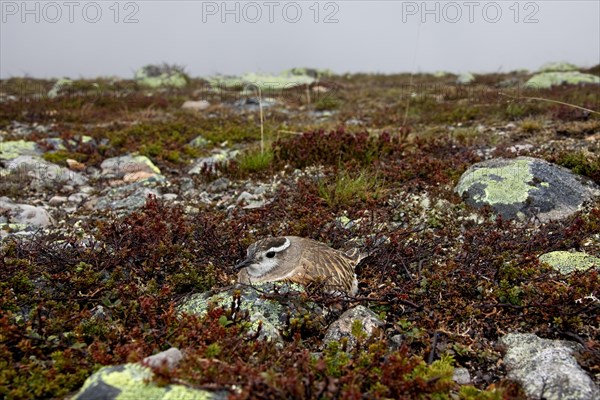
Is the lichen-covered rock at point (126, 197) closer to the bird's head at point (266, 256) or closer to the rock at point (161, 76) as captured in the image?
the bird's head at point (266, 256)

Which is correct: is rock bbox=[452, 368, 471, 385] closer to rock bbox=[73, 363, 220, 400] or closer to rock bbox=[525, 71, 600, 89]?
rock bbox=[73, 363, 220, 400]

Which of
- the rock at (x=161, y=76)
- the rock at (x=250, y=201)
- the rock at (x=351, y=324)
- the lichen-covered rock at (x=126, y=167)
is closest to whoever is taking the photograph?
the rock at (x=351, y=324)

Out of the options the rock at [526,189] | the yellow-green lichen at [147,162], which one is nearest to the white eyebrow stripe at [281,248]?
the rock at [526,189]

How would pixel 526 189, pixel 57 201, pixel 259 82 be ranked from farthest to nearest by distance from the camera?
pixel 259 82 < pixel 57 201 < pixel 526 189

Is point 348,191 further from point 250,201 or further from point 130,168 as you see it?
point 130,168

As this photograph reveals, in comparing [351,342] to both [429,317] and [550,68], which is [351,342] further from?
[550,68]

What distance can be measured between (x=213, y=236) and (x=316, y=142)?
3957mm

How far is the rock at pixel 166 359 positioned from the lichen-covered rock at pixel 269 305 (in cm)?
80

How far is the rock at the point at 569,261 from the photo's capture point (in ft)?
14.5

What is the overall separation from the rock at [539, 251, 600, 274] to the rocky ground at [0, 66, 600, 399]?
0.12 feet

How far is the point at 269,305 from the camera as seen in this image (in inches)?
151

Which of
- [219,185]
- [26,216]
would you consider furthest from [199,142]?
[26,216]

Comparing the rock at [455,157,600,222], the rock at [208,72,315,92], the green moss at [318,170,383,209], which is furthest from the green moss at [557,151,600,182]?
the rock at [208,72,315,92]

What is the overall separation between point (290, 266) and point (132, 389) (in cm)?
194
